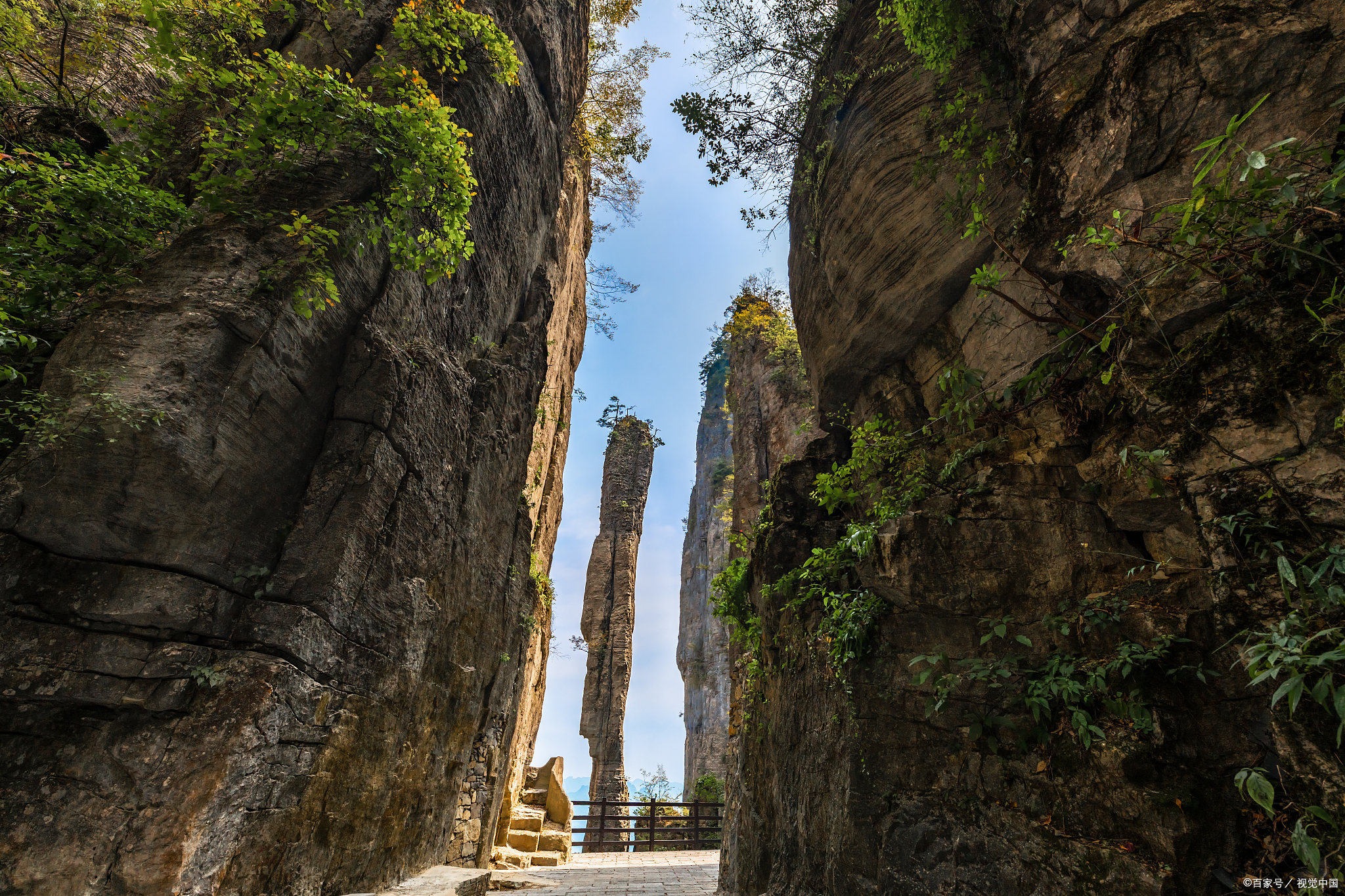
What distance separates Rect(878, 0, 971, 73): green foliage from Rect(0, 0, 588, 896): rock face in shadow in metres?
5.22

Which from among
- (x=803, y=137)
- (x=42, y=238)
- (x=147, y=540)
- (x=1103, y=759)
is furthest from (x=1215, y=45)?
(x=42, y=238)

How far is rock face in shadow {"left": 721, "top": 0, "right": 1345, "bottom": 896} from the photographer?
10.2 ft

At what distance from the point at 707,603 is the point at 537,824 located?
1268 cm

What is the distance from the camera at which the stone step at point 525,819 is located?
500 inches

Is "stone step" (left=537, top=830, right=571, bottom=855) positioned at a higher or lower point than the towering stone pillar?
lower

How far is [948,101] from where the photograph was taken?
5.89 m

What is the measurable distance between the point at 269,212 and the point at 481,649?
17.9ft

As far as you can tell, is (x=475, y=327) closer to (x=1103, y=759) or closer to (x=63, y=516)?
(x=63, y=516)

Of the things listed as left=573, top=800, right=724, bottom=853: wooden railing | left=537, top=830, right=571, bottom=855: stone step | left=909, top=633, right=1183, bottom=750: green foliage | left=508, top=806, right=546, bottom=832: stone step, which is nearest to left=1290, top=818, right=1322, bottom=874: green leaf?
left=909, top=633, right=1183, bottom=750: green foliage

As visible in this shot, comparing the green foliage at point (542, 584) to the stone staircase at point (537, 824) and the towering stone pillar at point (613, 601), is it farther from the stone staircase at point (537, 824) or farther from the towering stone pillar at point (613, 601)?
the towering stone pillar at point (613, 601)

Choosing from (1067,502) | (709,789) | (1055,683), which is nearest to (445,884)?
(1055,683)

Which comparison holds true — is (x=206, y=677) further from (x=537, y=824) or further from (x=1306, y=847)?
(x=537, y=824)

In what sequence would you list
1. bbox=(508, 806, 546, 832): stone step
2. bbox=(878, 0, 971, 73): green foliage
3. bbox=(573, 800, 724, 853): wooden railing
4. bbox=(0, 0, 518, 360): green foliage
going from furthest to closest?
bbox=(573, 800, 724, 853): wooden railing < bbox=(508, 806, 546, 832): stone step < bbox=(878, 0, 971, 73): green foliage < bbox=(0, 0, 518, 360): green foliage

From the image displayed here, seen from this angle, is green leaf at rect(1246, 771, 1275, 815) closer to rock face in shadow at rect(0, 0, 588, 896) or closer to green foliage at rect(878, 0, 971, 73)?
rock face in shadow at rect(0, 0, 588, 896)
